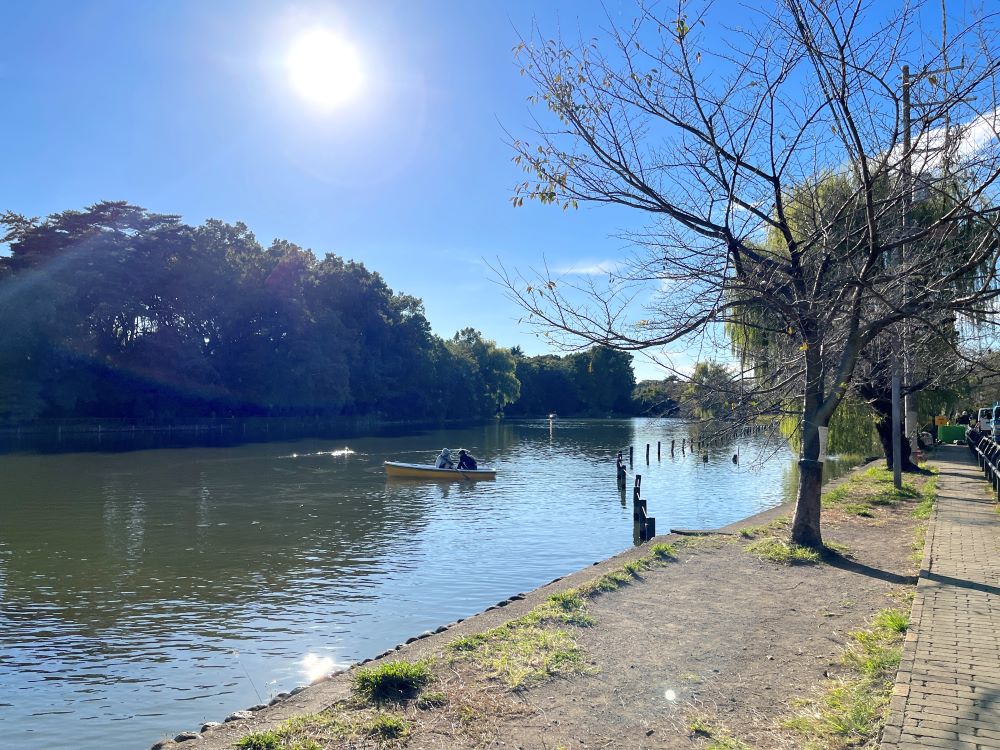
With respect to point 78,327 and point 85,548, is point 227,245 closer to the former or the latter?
point 78,327

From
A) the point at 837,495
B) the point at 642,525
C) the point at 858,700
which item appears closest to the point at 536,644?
the point at 858,700

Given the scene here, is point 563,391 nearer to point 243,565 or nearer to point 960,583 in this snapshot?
point 243,565

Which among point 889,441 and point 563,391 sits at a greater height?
point 563,391

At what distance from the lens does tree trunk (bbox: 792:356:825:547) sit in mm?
11195

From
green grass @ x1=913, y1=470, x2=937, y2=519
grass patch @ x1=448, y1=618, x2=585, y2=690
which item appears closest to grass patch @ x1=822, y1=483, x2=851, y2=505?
green grass @ x1=913, y1=470, x2=937, y2=519

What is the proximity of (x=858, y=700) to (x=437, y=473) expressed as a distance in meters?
27.7

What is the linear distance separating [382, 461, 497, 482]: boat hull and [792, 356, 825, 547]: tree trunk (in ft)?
70.5

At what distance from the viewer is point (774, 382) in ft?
38.3

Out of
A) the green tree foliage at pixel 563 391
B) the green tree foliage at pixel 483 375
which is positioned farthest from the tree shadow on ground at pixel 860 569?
the green tree foliage at pixel 563 391

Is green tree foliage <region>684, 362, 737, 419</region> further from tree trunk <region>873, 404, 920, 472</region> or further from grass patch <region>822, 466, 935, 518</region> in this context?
tree trunk <region>873, 404, 920, 472</region>

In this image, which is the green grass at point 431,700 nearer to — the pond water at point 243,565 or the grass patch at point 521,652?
the grass patch at point 521,652

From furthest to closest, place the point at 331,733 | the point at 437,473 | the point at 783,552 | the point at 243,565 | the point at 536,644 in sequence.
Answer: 1. the point at 437,473
2. the point at 243,565
3. the point at 783,552
4. the point at 536,644
5. the point at 331,733

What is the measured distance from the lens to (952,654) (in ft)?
19.1

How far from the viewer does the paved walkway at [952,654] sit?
443cm
